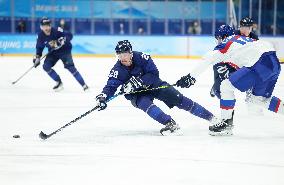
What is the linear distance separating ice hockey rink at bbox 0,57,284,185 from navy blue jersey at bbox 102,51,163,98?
39 centimetres

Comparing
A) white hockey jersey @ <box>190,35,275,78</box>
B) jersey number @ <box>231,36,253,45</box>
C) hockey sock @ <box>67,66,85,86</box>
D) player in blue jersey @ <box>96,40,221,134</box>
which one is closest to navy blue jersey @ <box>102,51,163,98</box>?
player in blue jersey @ <box>96,40,221,134</box>

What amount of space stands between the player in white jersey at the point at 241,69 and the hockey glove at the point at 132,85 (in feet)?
1.05

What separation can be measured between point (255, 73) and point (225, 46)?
29 cm

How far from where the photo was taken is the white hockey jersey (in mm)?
4004

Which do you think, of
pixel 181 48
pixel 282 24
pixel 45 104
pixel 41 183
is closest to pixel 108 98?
pixel 41 183

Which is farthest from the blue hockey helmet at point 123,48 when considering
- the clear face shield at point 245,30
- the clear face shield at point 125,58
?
the clear face shield at point 245,30

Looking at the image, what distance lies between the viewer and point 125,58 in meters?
4.09

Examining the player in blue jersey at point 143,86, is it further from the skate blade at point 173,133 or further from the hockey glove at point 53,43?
the hockey glove at point 53,43

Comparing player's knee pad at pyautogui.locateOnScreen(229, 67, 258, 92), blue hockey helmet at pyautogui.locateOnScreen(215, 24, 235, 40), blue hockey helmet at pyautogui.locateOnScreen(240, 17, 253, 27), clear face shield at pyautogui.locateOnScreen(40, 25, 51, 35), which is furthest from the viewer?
clear face shield at pyautogui.locateOnScreen(40, 25, 51, 35)

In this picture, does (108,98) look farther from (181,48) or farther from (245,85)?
(181,48)

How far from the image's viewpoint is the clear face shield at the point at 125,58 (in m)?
4.07

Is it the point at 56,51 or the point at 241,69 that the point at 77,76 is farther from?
the point at 241,69

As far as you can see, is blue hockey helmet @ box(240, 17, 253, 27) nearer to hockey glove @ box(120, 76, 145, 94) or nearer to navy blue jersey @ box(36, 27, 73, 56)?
hockey glove @ box(120, 76, 145, 94)

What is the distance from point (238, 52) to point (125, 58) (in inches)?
32.9
